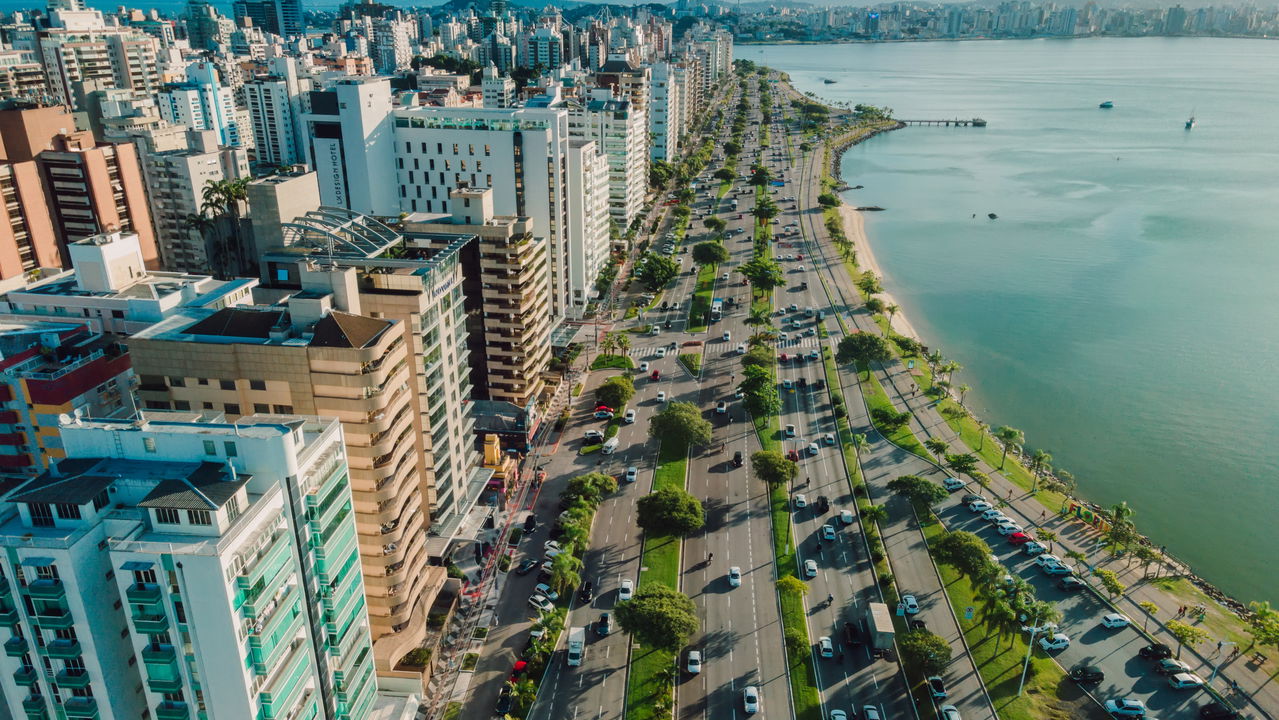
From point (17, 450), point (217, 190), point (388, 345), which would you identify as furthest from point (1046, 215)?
point (17, 450)

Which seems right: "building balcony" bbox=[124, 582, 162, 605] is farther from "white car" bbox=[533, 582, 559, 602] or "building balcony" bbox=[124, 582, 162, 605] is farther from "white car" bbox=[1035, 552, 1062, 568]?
"white car" bbox=[1035, 552, 1062, 568]

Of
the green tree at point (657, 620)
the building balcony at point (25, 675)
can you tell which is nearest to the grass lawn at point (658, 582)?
the green tree at point (657, 620)

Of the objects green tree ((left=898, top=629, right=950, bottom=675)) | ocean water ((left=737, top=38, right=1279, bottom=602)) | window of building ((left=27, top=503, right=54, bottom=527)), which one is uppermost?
window of building ((left=27, top=503, right=54, bottom=527))

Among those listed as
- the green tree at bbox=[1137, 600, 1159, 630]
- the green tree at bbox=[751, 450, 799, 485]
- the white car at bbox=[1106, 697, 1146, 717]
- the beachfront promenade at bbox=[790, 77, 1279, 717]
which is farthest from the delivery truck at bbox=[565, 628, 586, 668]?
the green tree at bbox=[1137, 600, 1159, 630]

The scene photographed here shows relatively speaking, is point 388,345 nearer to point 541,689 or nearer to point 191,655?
point 191,655

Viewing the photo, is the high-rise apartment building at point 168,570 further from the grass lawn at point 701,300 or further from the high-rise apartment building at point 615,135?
the high-rise apartment building at point 615,135

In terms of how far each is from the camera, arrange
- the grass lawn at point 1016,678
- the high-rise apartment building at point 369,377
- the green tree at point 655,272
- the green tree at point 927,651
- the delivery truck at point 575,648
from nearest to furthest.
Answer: the high-rise apartment building at point 369,377
the grass lawn at point 1016,678
the green tree at point 927,651
the delivery truck at point 575,648
the green tree at point 655,272
